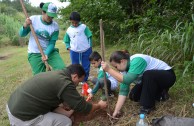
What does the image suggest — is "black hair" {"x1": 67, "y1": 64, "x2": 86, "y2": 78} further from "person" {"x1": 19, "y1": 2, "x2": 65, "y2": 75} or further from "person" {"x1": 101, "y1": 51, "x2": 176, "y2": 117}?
"person" {"x1": 19, "y1": 2, "x2": 65, "y2": 75}

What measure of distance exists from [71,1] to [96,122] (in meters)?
6.86

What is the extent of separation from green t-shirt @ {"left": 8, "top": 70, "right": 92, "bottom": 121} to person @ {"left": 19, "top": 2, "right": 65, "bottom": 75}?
3.66ft

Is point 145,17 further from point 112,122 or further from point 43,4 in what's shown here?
point 112,122

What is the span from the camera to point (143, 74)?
3164 millimetres

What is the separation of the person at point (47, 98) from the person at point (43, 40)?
1116mm

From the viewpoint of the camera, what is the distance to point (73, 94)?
2732 mm

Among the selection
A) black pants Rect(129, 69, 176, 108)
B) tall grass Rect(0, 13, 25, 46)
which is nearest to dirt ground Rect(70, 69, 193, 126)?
black pants Rect(129, 69, 176, 108)

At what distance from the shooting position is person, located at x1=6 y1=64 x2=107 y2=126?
2721mm

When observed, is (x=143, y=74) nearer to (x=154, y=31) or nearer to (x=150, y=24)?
(x=154, y=31)

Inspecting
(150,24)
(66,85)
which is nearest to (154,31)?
(150,24)

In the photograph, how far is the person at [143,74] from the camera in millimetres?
2998

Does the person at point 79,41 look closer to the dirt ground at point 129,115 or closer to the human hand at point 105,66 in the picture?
the dirt ground at point 129,115

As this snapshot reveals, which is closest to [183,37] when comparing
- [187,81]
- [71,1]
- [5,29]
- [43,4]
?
Answer: [187,81]

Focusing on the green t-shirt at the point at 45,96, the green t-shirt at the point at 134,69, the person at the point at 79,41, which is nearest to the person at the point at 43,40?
the person at the point at 79,41
